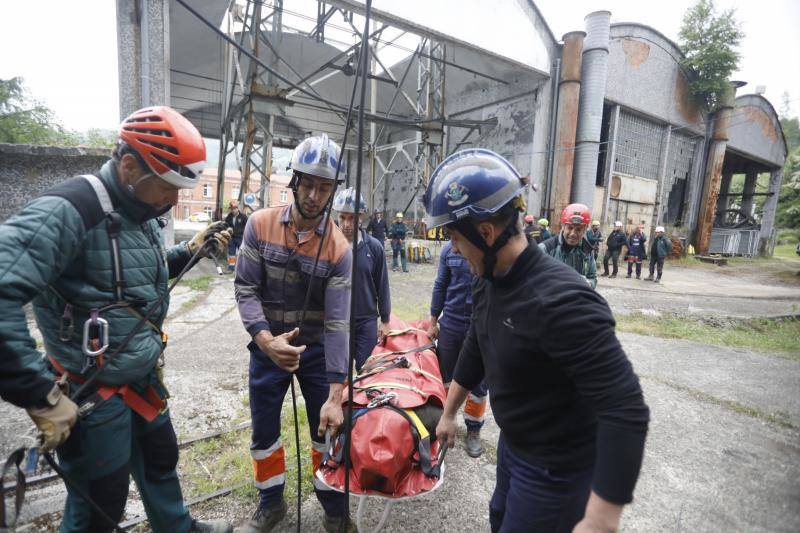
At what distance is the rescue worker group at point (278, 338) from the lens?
122cm

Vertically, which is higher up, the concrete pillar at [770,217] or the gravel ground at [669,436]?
the concrete pillar at [770,217]

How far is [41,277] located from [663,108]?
21.5 metres

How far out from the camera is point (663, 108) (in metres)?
17.0

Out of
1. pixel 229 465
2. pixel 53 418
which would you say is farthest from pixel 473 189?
pixel 229 465

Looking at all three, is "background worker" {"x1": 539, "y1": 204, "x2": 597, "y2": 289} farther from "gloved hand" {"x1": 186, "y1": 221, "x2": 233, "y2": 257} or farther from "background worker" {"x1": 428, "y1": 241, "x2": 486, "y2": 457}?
"gloved hand" {"x1": 186, "y1": 221, "x2": 233, "y2": 257}

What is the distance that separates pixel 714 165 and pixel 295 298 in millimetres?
24186

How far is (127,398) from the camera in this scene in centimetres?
177

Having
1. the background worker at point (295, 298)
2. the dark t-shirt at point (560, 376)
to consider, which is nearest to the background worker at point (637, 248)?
the background worker at point (295, 298)

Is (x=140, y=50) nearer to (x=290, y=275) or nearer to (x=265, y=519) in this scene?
(x=290, y=275)

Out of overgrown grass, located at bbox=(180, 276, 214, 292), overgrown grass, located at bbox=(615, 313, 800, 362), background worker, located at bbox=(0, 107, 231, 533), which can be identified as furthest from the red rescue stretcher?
overgrown grass, located at bbox=(180, 276, 214, 292)

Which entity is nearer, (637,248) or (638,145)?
(637,248)

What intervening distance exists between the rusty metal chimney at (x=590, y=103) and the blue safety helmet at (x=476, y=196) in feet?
46.0

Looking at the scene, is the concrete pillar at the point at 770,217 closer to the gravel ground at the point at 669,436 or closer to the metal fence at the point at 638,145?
the metal fence at the point at 638,145

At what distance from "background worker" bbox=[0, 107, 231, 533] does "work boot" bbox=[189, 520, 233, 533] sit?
0.58m
